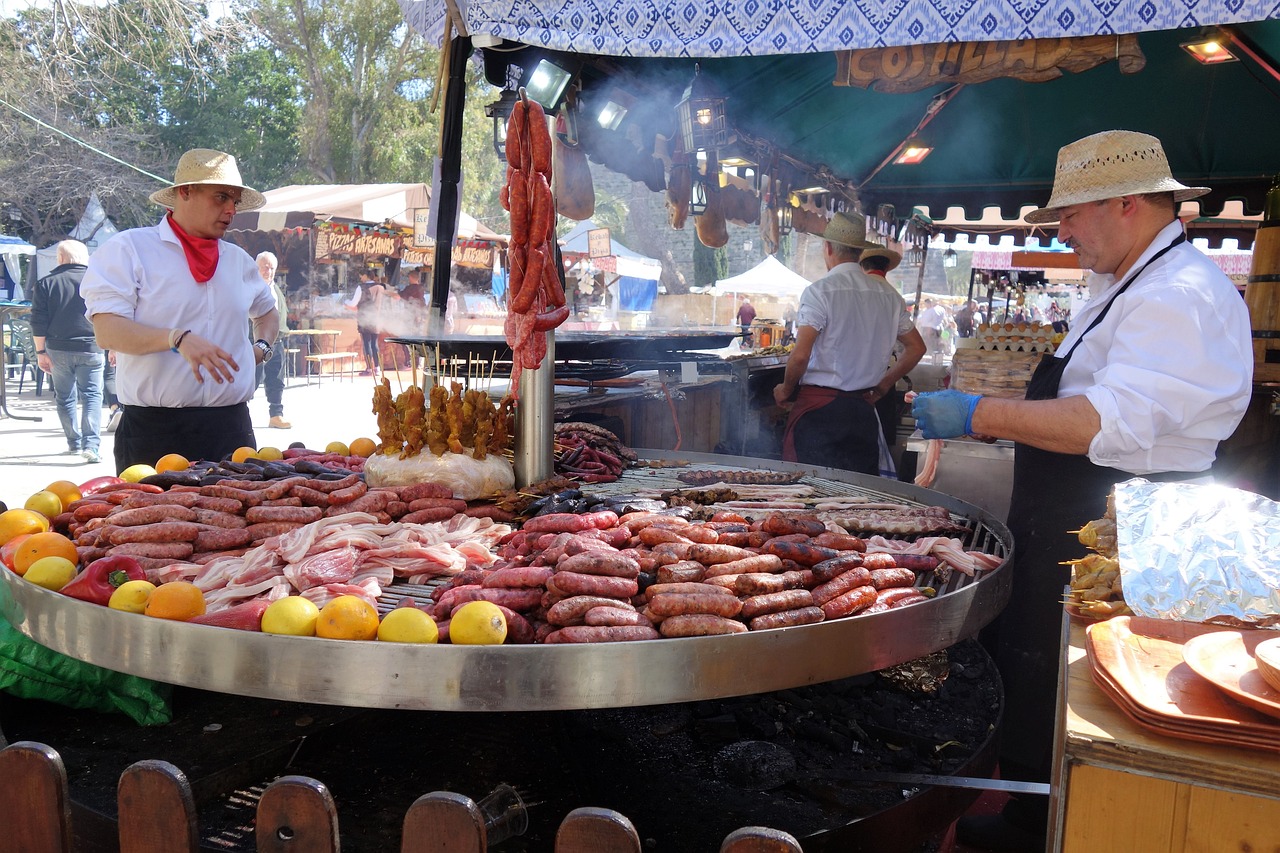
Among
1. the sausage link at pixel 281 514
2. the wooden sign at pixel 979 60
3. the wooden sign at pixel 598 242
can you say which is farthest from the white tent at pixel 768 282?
the sausage link at pixel 281 514

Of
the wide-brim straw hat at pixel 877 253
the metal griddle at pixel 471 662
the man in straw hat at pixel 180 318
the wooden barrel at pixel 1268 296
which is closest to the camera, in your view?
the metal griddle at pixel 471 662

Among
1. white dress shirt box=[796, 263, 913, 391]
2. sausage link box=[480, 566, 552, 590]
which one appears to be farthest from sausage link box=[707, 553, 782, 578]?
white dress shirt box=[796, 263, 913, 391]

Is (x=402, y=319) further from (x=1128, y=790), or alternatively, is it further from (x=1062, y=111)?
(x=1128, y=790)

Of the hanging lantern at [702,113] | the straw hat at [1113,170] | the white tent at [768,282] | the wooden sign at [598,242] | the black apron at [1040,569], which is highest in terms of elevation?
the wooden sign at [598,242]

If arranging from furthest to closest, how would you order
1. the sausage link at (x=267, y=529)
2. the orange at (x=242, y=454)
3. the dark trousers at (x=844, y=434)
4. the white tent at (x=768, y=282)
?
1. the white tent at (x=768, y=282)
2. the dark trousers at (x=844, y=434)
3. the orange at (x=242, y=454)
4. the sausage link at (x=267, y=529)

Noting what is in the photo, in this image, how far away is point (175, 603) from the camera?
224 centimetres

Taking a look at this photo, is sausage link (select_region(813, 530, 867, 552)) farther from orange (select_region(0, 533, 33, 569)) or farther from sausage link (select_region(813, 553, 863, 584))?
orange (select_region(0, 533, 33, 569))

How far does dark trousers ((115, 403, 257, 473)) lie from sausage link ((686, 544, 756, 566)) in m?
3.21

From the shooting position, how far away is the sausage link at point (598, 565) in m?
2.47

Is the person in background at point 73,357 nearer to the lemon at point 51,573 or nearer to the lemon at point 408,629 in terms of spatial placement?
the lemon at point 51,573

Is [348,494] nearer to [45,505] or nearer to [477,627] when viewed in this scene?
[45,505]

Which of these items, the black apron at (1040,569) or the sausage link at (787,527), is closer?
the sausage link at (787,527)

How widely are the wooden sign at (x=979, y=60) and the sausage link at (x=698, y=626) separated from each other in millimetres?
2879

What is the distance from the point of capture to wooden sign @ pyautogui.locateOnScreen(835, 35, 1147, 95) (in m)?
3.69
